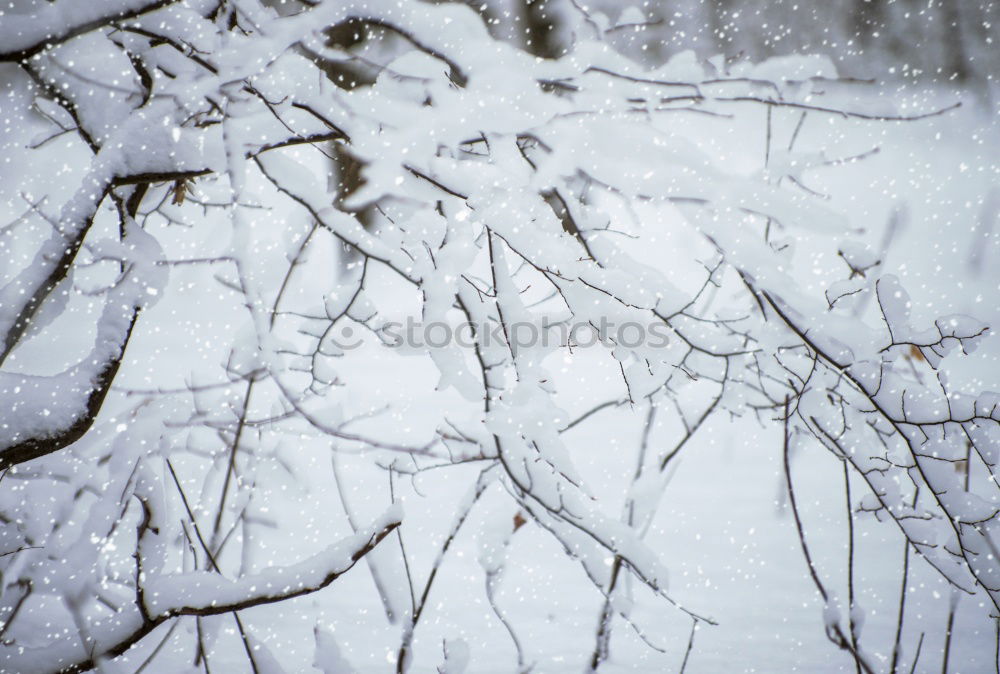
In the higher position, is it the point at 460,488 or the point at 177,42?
the point at 177,42

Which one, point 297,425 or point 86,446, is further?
point 297,425

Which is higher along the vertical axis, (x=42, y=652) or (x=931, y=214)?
(x=931, y=214)

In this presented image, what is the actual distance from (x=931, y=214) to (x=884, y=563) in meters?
8.99

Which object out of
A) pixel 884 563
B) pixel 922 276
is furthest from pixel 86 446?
pixel 922 276

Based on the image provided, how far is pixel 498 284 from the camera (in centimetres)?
118

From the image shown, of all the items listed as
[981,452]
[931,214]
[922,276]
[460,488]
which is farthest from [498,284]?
[931,214]

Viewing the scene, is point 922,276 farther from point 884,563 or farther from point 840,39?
point 884,563

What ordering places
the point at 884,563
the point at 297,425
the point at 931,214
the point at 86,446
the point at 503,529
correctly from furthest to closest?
the point at 931,214 → the point at 297,425 → the point at 884,563 → the point at 86,446 → the point at 503,529

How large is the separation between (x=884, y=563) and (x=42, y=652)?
9.24 feet

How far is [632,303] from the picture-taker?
38.5 inches

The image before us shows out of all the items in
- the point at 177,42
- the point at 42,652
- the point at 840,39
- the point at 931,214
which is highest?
the point at 840,39

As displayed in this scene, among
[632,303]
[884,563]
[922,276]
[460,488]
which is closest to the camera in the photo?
[632,303]

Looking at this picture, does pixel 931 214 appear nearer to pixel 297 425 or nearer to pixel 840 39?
pixel 840 39

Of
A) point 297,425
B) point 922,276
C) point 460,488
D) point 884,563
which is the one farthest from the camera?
point 922,276
